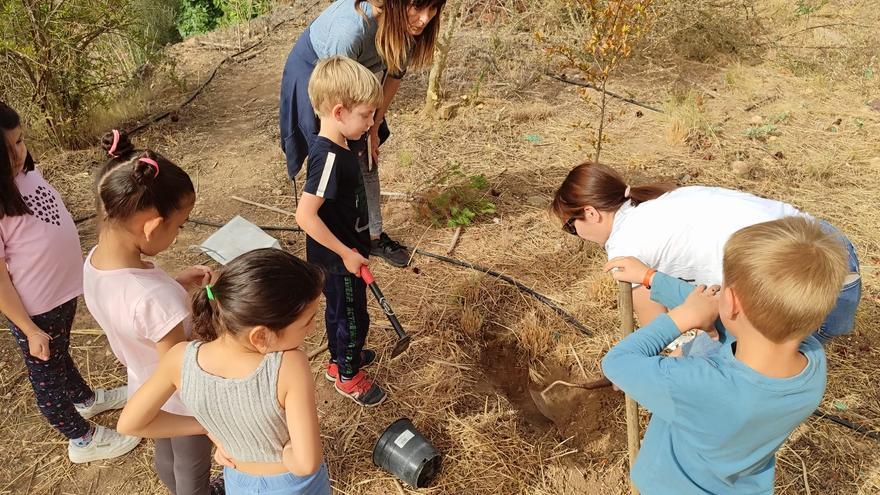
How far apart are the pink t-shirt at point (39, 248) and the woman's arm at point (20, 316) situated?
0.04 m

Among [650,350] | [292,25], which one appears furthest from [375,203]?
[292,25]

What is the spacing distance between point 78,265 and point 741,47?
7.16 meters

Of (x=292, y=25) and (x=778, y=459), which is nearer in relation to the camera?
(x=778, y=459)

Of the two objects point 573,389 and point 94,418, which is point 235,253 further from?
point 573,389

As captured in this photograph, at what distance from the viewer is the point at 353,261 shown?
2.27 meters

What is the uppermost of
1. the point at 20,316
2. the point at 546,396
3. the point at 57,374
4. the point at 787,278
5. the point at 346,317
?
the point at 787,278

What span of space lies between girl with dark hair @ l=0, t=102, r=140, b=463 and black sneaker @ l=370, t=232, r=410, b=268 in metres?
1.90

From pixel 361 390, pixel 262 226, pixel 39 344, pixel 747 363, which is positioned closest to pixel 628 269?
pixel 747 363

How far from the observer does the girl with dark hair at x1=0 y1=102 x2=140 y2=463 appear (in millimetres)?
2020

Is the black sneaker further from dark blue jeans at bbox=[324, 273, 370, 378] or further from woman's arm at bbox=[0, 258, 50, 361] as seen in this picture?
woman's arm at bbox=[0, 258, 50, 361]

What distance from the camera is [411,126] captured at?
559 cm

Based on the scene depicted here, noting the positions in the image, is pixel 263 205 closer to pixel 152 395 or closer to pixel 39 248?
pixel 39 248

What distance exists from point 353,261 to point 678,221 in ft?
4.09

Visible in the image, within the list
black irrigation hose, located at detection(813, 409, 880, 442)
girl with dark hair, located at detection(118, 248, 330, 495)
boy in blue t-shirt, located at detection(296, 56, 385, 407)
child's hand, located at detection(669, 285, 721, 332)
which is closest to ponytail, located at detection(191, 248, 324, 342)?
girl with dark hair, located at detection(118, 248, 330, 495)
